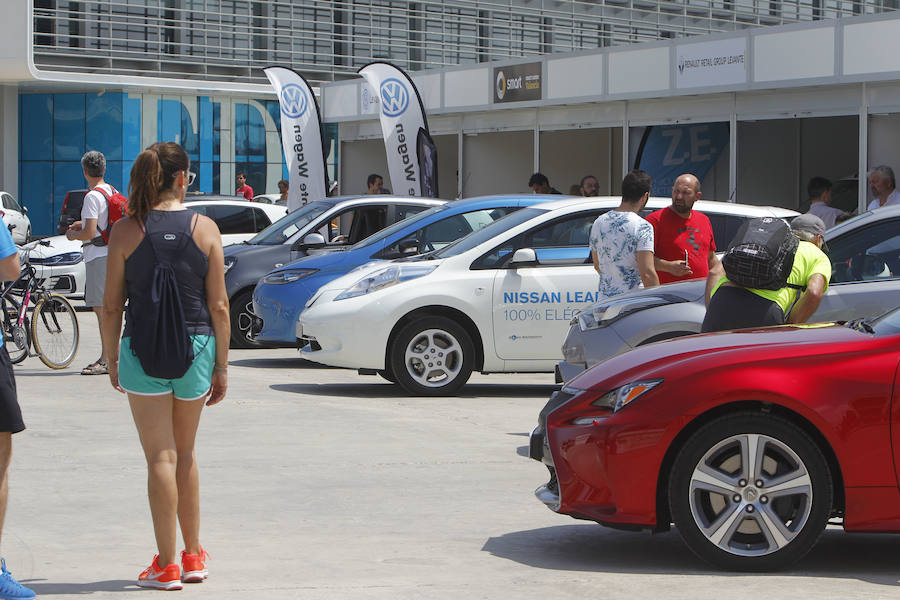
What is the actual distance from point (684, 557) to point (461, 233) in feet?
24.7

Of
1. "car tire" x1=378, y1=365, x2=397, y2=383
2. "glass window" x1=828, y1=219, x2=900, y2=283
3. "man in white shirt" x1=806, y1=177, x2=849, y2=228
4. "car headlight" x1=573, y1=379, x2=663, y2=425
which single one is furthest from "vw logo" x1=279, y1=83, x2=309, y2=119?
"car headlight" x1=573, y1=379, x2=663, y2=425

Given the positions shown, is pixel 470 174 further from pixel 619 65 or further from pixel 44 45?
pixel 44 45

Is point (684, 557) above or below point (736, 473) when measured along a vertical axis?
below

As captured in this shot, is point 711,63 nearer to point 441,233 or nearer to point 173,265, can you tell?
point 441,233

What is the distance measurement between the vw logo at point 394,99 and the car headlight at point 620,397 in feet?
58.5

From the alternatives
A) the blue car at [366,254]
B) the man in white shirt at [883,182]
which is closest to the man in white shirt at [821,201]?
the man in white shirt at [883,182]

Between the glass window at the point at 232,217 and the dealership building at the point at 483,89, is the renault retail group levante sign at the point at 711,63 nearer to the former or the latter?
the dealership building at the point at 483,89

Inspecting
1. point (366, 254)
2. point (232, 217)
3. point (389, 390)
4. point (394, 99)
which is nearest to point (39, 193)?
point (394, 99)

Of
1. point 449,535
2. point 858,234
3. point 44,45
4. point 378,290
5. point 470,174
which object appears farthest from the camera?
point 44,45

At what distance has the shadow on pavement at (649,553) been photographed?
5.69m

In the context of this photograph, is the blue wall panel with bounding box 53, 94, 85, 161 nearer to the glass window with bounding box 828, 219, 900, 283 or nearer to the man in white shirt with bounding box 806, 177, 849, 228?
the man in white shirt with bounding box 806, 177, 849, 228

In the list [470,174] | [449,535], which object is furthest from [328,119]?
[449,535]

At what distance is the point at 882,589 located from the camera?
5.38 meters

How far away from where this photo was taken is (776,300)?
23.1 feet
